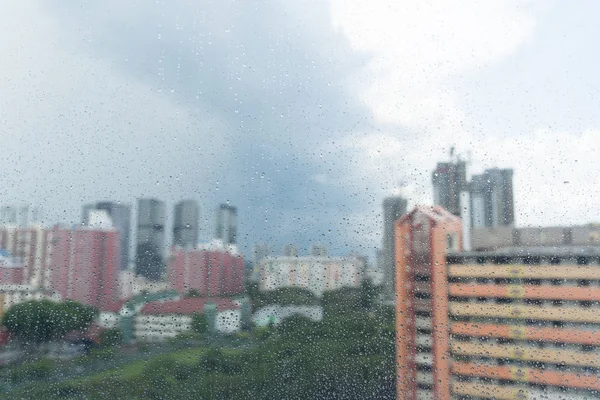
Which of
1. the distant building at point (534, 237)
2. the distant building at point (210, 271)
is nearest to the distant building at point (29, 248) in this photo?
the distant building at point (210, 271)

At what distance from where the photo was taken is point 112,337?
1.95 meters

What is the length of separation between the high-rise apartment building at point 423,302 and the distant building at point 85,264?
1.24m

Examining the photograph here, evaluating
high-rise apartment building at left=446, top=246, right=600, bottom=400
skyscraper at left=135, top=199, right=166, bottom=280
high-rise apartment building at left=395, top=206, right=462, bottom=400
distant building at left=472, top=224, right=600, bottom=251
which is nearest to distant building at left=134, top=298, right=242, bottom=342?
skyscraper at left=135, top=199, right=166, bottom=280

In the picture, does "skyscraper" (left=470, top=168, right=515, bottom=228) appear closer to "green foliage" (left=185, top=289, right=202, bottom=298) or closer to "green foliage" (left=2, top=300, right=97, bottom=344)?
"green foliage" (left=185, top=289, right=202, bottom=298)

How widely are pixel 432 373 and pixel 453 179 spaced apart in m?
0.75

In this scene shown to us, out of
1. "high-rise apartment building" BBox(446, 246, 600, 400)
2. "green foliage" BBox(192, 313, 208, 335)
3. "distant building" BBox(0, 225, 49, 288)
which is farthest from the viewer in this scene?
"distant building" BBox(0, 225, 49, 288)

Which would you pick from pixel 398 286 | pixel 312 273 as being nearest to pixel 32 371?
pixel 312 273

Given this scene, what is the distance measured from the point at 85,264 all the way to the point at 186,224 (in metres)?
0.50

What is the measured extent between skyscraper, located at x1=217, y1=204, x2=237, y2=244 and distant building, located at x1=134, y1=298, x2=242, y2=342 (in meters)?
0.27

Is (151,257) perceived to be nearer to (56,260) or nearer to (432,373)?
(56,260)

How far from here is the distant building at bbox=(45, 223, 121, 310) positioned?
199cm

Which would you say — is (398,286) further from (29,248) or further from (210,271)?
(29,248)

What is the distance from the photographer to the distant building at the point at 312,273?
182cm

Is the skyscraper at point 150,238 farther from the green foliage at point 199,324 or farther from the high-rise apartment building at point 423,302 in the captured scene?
the high-rise apartment building at point 423,302
